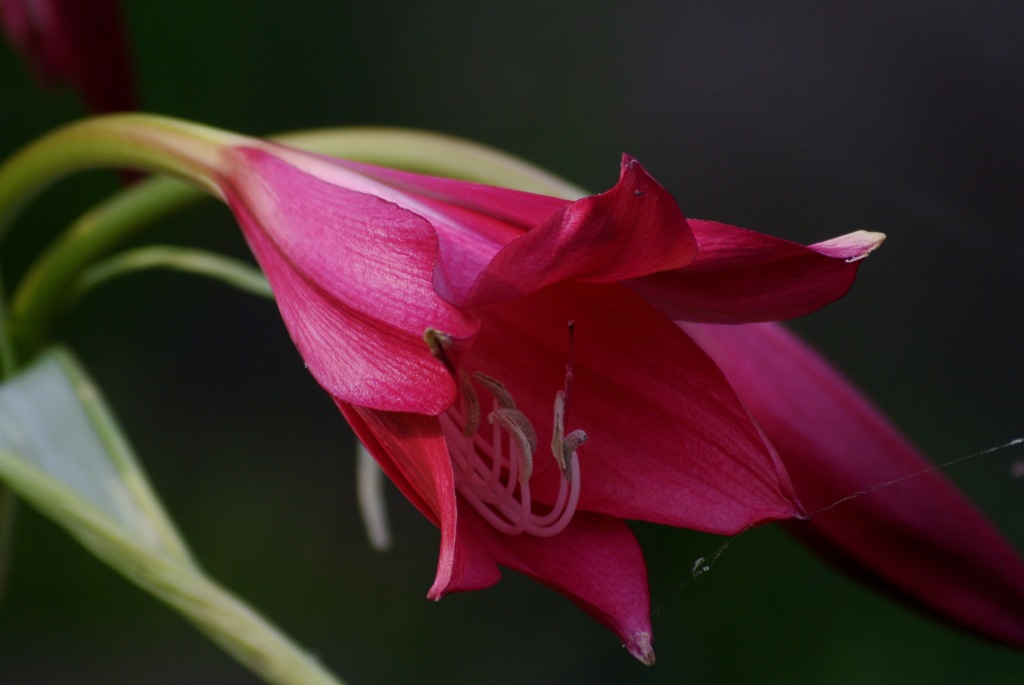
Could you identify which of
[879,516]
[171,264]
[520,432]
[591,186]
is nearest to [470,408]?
[520,432]

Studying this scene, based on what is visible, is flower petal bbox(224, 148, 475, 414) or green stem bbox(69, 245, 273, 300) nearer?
flower petal bbox(224, 148, 475, 414)

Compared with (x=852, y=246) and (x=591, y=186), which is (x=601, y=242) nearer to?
(x=852, y=246)

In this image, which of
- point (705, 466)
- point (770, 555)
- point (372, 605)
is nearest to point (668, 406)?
point (705, 466)

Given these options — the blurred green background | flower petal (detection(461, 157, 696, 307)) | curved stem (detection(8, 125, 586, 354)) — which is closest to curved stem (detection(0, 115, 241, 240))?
curved stem (detection(8, 125, 586, 354))

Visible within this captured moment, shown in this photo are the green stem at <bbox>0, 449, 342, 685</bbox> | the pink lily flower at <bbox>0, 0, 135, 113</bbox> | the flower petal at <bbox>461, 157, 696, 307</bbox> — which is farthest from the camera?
the pink lily flower at <bbox>0, 0, 135, 113</bbox>

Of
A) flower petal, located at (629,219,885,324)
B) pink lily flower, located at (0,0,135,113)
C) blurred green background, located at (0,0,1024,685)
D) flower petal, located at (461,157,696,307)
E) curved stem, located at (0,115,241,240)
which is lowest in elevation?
blurred green background, located at (0,0,1024,685)

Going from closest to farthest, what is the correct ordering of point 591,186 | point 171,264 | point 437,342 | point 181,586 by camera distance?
point 437,342 < point 181,586 < point 171,264 < point 591,186

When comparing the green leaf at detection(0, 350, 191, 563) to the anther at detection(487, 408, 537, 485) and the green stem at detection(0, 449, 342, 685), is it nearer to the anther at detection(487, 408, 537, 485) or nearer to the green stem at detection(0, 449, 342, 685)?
the green stem at detection(0, 449, 342, 685)
